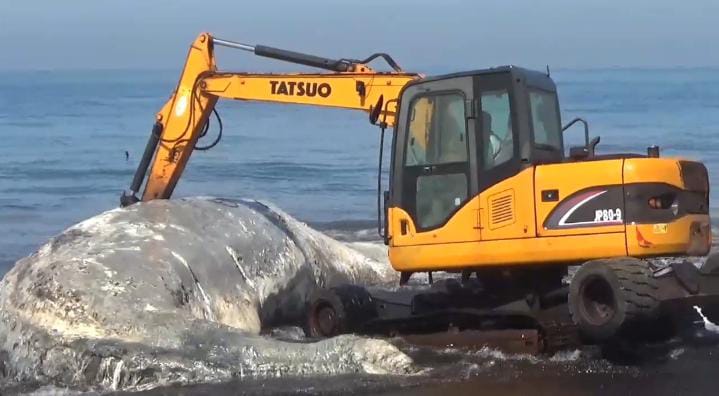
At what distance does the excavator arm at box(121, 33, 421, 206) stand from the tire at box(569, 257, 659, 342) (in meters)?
2.62

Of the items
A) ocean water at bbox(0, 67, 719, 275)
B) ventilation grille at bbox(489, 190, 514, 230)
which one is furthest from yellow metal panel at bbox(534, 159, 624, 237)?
ocean water at bbox(0, 67, 719, 275)

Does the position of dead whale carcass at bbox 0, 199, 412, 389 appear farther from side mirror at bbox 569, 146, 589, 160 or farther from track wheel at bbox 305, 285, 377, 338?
side mirror at bbox 569, 146, 589, 160

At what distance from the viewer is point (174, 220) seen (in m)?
12.5

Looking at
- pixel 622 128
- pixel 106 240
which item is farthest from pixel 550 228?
pixel 622 128

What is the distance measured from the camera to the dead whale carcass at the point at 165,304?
10.4 metres

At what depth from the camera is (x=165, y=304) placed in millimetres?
11242

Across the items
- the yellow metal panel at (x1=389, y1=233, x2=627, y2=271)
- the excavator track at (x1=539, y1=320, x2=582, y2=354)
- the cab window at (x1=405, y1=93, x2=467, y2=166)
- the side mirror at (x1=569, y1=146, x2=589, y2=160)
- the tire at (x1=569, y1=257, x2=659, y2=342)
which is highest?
the cab window at (x1=405, y1=93, x2=467, y2=166)

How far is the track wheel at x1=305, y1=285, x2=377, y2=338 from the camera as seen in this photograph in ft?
38.6

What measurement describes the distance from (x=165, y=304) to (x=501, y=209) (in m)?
2.85

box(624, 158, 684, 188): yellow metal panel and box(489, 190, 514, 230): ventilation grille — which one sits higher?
box(624, 158, 684, 188): yellow metal panel

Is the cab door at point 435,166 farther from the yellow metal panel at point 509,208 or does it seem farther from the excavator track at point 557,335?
the excavator track at point 557,335

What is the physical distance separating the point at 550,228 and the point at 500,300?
1.06 m

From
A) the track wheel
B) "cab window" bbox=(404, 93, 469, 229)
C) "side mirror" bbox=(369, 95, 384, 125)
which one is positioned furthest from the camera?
"side mirror" bbox=(369, 95, 384, 125)

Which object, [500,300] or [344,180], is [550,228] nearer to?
[500,300]
